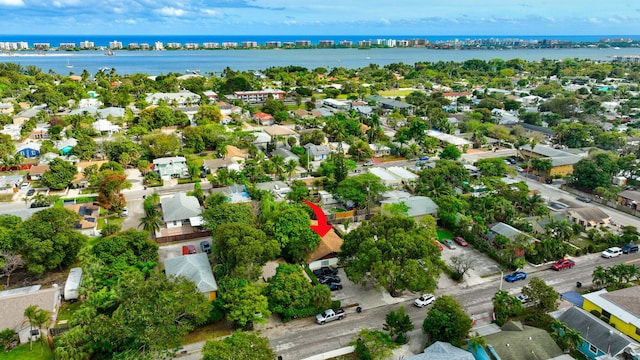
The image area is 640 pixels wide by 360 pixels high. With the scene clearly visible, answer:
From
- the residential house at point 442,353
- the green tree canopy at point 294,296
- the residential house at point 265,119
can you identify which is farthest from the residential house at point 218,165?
the residential house at point 442,353

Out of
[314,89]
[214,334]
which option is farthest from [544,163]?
[314,89]

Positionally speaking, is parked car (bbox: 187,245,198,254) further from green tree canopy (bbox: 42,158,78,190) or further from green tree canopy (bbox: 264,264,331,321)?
green tree canopy (bbox: 42,158,78,190)

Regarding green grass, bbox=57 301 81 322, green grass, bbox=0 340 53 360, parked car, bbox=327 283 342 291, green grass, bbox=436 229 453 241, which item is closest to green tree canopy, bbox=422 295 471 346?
parked car, bbox=327 283 342 291

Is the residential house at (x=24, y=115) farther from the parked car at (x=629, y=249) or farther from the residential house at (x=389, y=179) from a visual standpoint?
the parked car at (x=629, y=249)

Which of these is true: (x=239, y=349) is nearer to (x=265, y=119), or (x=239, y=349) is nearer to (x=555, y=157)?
(x=555, y=157)

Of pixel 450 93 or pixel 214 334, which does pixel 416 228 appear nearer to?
pixel 214 334

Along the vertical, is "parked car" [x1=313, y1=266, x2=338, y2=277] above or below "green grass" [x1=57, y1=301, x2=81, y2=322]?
above
